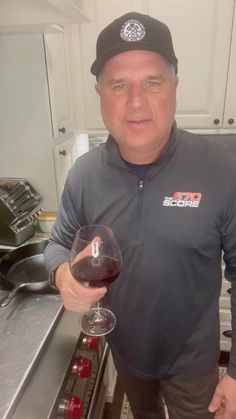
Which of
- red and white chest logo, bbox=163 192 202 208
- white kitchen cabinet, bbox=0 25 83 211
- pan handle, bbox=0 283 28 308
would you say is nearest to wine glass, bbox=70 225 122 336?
red and white chest logo, bbox=163 192 202 208

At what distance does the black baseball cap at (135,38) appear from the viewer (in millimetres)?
766

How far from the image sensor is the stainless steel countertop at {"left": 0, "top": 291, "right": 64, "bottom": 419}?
0.72m

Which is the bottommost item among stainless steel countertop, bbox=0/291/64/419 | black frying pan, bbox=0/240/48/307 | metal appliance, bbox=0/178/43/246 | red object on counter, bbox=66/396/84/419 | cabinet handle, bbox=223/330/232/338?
cabinet handle, bbox=223/330/232/338

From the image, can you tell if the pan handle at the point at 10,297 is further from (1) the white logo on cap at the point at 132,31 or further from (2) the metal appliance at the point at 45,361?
(1) the white logo on cap at the point at 132,31

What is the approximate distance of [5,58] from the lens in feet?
4.45

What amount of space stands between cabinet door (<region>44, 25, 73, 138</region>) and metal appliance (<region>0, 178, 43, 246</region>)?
0.97 ft

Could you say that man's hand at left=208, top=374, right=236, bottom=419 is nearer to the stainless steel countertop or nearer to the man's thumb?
the man's thumb

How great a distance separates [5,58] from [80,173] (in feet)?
2.49

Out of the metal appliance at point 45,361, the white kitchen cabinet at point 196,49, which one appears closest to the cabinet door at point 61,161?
the white kitchen cabinet at point 196,49

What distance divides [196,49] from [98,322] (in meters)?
1.34

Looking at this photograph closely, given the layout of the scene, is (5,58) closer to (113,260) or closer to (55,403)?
(113,260)

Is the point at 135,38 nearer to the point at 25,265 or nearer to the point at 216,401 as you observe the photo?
the point at 25,265

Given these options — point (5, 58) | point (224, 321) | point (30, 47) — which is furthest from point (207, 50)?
point (224, 321)

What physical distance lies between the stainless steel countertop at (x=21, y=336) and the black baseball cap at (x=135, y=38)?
0.72 m
